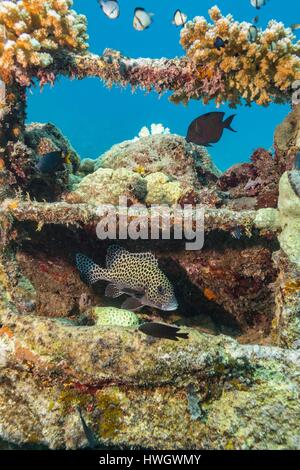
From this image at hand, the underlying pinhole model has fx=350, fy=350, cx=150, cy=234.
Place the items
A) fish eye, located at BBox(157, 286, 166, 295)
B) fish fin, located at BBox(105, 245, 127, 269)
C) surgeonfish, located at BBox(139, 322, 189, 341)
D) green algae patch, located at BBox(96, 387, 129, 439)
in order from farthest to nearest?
fish fin, located at BBox(105, 245, 127, 269) < fish eye, located at BBox(157, 286, 166, 295) < surgeonfish, located at BBox(139, 322, 189, 341) < green algae patch, located at BBox(96, 387, 129, 439)

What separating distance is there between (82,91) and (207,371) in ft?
550

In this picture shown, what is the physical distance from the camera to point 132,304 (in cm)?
379

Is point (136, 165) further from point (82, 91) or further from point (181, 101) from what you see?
point (82, 91)

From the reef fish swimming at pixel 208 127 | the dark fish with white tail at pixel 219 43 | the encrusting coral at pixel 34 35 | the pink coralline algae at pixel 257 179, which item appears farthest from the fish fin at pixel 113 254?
the dark fish with white tail at pixel 219 43

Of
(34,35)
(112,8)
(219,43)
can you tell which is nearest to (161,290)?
(219,43)

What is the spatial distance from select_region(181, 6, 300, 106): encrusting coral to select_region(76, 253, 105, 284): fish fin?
2769mm

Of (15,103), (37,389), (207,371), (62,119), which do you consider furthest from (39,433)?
(62,119)

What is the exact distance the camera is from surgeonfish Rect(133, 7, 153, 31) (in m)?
5.33

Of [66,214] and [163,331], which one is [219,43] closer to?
[66,214]

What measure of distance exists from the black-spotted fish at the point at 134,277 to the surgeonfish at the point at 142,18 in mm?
3620

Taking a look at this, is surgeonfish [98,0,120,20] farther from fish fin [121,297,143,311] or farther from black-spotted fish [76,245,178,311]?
fish fin [121,297,143,311]

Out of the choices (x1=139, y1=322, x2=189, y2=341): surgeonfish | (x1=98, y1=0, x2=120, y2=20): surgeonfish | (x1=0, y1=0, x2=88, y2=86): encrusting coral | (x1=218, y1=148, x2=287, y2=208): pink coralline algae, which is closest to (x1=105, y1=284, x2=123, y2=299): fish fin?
(x1=139, y1=322, x2=189, y2=341): surgeonfish

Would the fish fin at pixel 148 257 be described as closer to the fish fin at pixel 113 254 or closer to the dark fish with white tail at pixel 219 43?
the fish fin at pixel 113 254

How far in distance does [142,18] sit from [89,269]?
3.98 m
